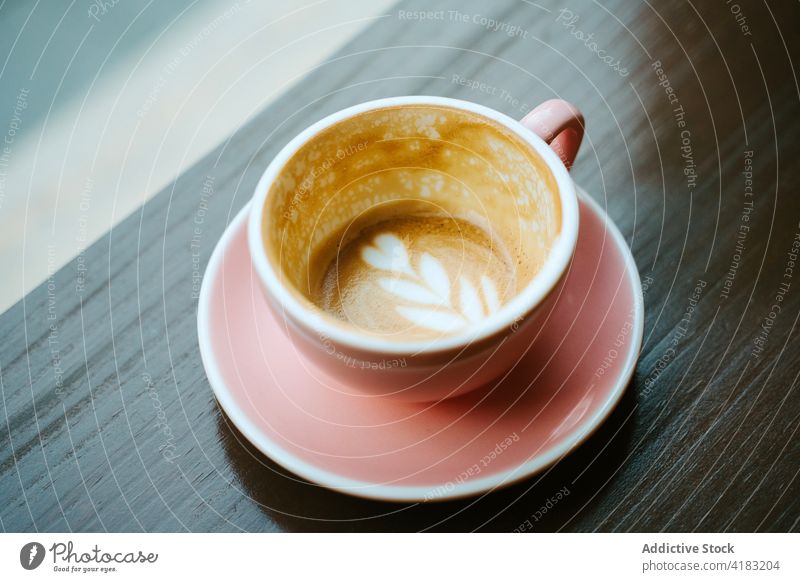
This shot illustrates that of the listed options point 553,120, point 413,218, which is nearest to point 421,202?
point 413,218

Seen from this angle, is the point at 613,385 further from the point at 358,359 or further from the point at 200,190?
the point at 200,190

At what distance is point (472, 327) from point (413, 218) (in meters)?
0.19

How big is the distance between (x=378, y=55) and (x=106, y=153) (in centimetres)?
22

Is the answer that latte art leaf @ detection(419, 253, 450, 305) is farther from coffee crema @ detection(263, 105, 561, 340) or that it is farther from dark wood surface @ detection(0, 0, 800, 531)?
dark wood surface @ detection(0, 0, 800, 531)

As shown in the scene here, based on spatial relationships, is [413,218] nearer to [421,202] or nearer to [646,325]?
[421,202]

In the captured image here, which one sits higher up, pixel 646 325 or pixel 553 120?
pixel 553 120

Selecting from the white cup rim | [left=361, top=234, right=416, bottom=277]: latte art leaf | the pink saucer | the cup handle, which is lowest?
the pink saucer

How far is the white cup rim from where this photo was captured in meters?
0.31

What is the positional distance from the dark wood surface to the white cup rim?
0.33 feet

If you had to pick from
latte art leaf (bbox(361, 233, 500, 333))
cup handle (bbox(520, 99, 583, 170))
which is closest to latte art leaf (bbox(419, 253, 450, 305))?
latte art leaf (bbox(361, 233, 500, 333))

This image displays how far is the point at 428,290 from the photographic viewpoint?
17.4 inches

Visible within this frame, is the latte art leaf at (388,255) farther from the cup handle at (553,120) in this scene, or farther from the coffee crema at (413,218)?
the cup handle at (553,120)

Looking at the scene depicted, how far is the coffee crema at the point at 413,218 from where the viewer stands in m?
0.39

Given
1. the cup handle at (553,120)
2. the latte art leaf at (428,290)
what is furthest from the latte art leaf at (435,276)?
the cup handle at (553,120)
